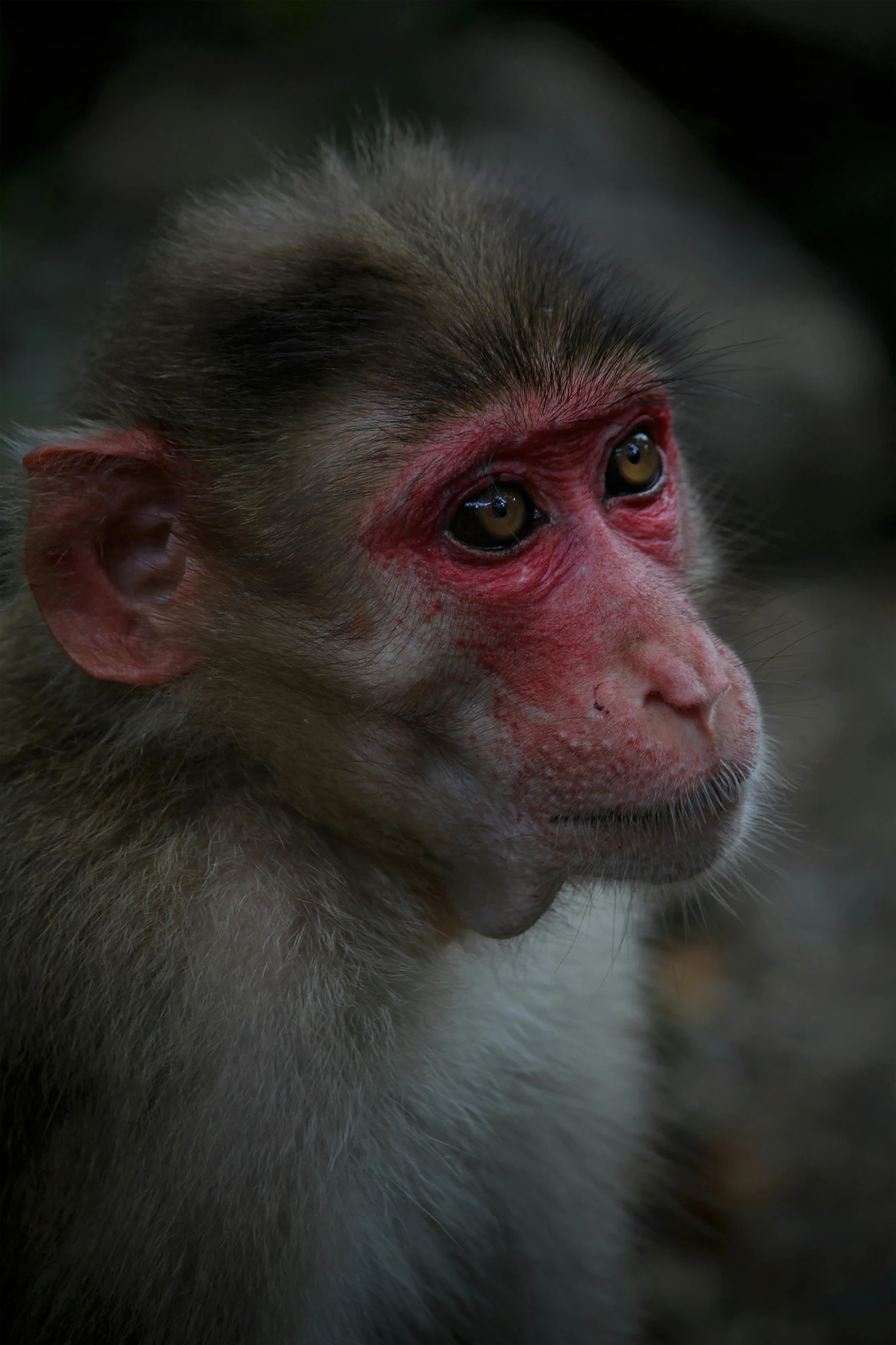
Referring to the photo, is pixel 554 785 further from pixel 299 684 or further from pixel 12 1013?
pixel 12 1013

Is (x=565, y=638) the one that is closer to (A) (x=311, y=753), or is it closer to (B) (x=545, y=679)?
(B) (x=545, y=679)

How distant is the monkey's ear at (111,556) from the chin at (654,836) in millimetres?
775

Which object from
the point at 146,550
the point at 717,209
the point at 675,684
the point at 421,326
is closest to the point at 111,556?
the point at 146,550

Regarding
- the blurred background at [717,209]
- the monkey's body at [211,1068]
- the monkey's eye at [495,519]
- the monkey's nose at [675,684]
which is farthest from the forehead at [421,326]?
the blurred background at [717,209]

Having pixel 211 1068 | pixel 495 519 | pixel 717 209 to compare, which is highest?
pixel 717 209

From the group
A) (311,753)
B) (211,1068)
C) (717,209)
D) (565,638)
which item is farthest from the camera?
(717,209)

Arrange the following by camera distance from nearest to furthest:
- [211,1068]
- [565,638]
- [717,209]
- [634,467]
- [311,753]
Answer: [211,1068]
[565,638]
[311,753]
[634,467]
[717,209]

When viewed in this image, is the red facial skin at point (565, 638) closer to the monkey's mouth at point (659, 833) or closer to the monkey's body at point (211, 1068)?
the monkey's mouth at point (659, 833)

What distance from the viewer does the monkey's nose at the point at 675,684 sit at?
7.25 feet

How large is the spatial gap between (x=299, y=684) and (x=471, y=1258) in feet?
4.47

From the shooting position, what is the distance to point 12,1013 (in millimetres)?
2256

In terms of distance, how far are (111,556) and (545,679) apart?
847mm

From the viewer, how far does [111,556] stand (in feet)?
8.02

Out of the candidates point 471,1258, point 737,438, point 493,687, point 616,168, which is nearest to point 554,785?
point 493,687
